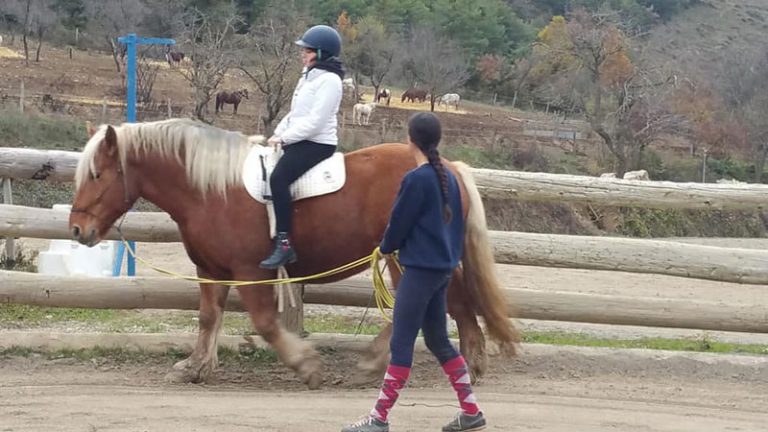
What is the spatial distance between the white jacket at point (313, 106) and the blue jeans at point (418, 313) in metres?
1.47

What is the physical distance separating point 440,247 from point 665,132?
32501mm

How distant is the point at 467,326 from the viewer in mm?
6074

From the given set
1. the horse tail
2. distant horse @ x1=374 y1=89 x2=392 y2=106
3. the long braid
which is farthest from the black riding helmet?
distant horse @ x1=374 y1=89 x2=392 y2=106

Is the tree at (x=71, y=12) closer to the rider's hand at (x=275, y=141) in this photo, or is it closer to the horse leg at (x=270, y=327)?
the rider's hand at (x=275, y=141)

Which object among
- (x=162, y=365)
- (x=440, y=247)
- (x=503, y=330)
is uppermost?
(x=440, y=247)

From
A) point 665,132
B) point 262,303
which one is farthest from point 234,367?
point 665,132

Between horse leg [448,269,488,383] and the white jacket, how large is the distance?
4.27 ft

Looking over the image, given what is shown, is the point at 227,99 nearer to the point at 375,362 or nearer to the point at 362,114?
the point at 362,114

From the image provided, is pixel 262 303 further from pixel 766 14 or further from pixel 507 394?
pixel 766 14

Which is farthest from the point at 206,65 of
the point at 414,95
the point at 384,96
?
the point at 414,95

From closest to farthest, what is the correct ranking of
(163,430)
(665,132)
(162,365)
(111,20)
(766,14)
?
1. (163,430)
2. (162,365)
3. (665,132)
4. (111,20)
5. (766,14)

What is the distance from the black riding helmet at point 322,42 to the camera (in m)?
5.77

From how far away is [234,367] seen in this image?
6.64 metres

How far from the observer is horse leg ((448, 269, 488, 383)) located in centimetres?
600
